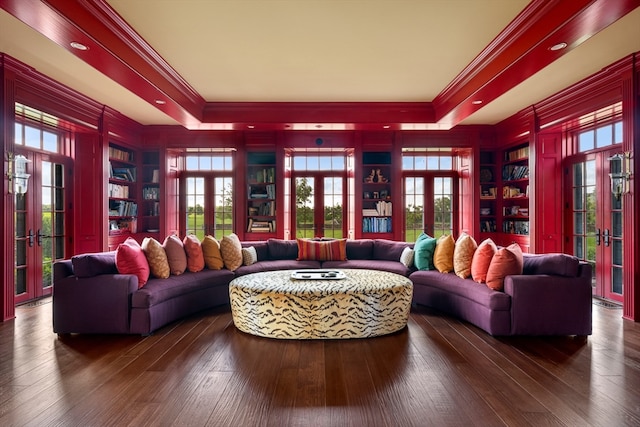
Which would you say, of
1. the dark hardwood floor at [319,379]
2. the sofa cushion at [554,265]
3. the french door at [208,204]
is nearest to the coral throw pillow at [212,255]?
the dark hardwood floor at [319,379]

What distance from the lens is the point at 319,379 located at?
2.66 m

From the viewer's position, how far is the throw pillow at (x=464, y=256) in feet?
14.1

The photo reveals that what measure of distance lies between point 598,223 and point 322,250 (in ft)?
13.5

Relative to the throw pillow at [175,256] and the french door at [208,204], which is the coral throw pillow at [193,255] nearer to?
the throw pillow at [175,256]

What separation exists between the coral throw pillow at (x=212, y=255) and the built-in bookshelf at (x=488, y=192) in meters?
5.25

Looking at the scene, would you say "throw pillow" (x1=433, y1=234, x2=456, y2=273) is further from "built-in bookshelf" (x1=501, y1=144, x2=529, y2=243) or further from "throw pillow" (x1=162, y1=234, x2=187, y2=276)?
"throw pillow" (x1=162, y1=234, x2=187, y2=276)

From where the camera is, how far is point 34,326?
3.94m

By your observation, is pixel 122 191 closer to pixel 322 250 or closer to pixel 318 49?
pixel 322 250

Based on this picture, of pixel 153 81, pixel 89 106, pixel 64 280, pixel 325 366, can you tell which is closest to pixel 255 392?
pixel 325 366

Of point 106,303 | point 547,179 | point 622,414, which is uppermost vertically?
point 547,179

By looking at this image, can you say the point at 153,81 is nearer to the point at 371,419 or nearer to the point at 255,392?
the point at 255,392

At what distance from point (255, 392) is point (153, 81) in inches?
147

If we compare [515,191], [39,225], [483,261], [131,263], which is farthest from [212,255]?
[515,191]

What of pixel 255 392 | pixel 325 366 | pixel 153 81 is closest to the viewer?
pixel 255 392
